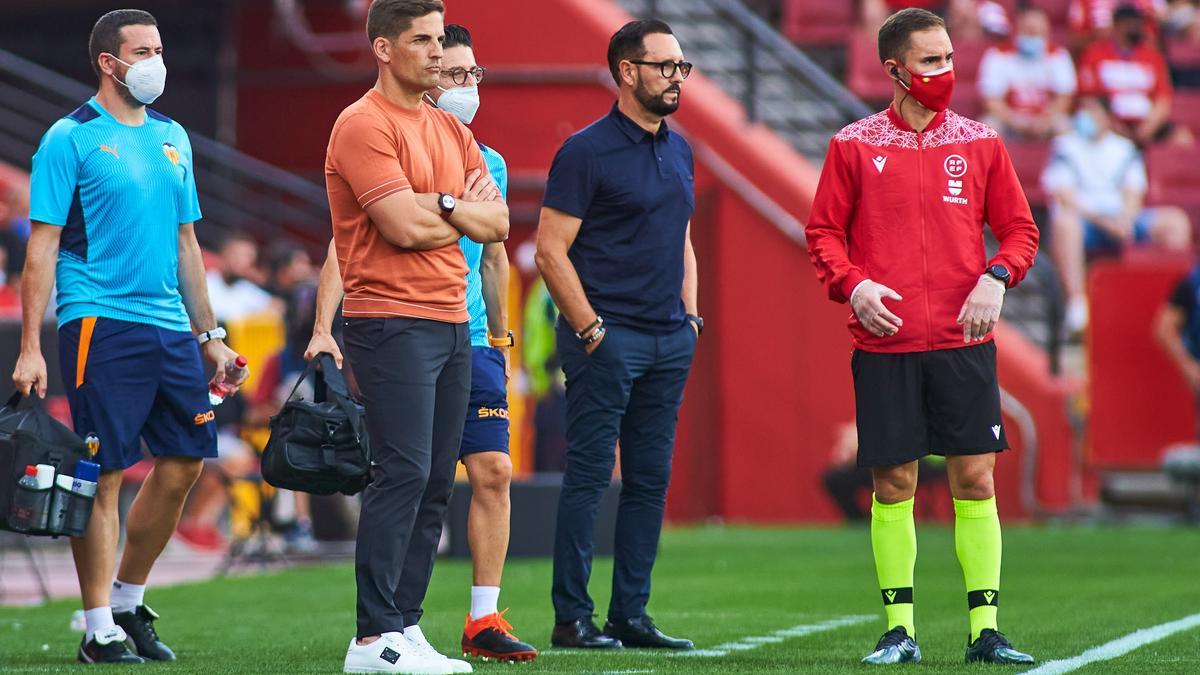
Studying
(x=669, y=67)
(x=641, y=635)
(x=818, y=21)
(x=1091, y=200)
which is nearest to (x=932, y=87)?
(x=669, y=67)

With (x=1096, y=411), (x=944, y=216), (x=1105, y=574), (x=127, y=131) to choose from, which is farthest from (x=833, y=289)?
(x=1096, y=411)

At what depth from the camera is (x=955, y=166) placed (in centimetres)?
628

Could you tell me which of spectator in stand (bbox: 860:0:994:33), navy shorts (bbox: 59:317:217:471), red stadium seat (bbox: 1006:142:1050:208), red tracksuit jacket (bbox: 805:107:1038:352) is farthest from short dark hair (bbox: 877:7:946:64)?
spectator in stand (bbox: 860:0:994:33)

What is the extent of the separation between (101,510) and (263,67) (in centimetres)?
1166

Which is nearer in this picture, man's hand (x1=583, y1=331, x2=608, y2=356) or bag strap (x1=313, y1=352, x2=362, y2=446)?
bag strap (x1=313, y1=352, x2=362, y2=446)

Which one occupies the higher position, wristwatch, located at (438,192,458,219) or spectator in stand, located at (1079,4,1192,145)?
spectator in stand, located at (1079,4,1192,145)

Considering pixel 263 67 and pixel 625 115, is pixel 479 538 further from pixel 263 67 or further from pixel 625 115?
pixel 263 67

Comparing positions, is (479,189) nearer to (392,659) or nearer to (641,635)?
(392,659)

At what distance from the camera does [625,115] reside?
7.15m

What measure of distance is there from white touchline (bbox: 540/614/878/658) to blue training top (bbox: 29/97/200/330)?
6.24 feet

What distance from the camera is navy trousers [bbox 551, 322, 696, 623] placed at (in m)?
6.99

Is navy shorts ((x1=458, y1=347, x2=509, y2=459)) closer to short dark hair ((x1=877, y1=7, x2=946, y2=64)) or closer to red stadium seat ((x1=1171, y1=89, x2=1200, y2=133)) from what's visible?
short dark hair ((x1=877, y1=7, x2=946, y2=64))

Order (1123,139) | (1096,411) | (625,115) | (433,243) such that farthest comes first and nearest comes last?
1. (1123,139)
2. (1096,411)
3. (625,115)
4. (433,243)

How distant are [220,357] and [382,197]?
1.41 m
